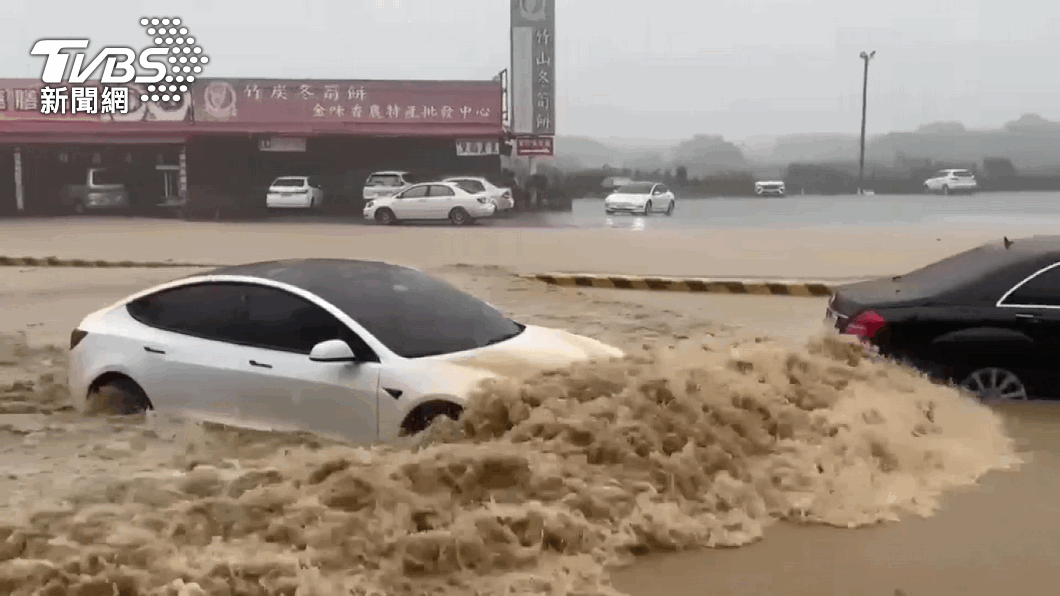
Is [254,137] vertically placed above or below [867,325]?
above

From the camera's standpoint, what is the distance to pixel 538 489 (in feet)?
16.8

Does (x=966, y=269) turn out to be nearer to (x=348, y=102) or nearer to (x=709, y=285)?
(x=709, y=285)

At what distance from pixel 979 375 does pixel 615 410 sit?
2.93 meters

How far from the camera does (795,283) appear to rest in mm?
14953

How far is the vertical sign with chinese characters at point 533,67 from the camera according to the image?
25.0m

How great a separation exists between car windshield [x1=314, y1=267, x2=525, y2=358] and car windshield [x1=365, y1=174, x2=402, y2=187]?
19909 mm

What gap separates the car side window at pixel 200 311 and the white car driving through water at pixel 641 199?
19867 millimetres

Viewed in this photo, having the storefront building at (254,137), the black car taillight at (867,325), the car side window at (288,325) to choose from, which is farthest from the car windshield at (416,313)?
the storefront building at (254,137)

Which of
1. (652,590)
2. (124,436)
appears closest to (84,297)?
(124,436)

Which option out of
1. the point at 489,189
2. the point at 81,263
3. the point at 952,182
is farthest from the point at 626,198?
the point at 81,263

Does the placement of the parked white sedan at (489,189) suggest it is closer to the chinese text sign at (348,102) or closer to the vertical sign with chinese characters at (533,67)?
the vertical sign with chinese characters at (533,67)

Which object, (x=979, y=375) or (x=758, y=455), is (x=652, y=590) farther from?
(x=979, y=375)

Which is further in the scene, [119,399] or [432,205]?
[432,205]

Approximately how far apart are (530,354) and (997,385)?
325 cm
